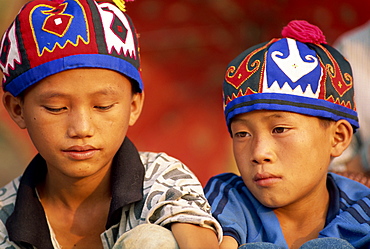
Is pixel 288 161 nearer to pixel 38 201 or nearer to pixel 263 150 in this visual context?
pixel 263 150

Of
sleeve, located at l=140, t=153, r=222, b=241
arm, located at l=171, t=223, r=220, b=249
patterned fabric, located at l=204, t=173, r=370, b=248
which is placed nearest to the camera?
arm, located at l=171, t=223, r=220, b=249

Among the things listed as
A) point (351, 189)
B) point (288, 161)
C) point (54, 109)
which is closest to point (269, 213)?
point (288, 161)

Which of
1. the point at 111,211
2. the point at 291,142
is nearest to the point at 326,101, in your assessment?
the point at 291,142

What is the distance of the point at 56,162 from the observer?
271 cm

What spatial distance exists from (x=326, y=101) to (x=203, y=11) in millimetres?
3167

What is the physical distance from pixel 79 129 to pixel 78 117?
51 mm

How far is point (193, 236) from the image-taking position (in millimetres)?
2443

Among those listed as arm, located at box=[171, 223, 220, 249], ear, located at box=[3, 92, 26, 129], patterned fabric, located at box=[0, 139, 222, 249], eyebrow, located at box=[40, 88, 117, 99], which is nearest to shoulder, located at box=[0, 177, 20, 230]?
patterned fabric, located at box=[0, 139, 222, 249]

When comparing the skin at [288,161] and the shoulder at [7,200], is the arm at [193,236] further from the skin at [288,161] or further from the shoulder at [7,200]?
the shoulder at [7,200]

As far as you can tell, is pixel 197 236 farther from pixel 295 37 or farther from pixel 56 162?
pixel 295 37

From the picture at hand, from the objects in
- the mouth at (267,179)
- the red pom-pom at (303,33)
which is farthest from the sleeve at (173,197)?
the red pom-pom at (303,33)

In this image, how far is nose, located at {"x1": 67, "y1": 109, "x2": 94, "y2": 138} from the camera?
8.48ft

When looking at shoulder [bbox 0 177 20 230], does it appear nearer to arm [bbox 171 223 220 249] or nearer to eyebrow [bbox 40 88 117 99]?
eyebrow [bbox 40 88 117 99]

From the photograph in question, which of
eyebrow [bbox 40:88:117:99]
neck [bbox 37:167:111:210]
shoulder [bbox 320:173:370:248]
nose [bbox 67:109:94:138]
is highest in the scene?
eyebrow [bbox 40:88:117:99]
